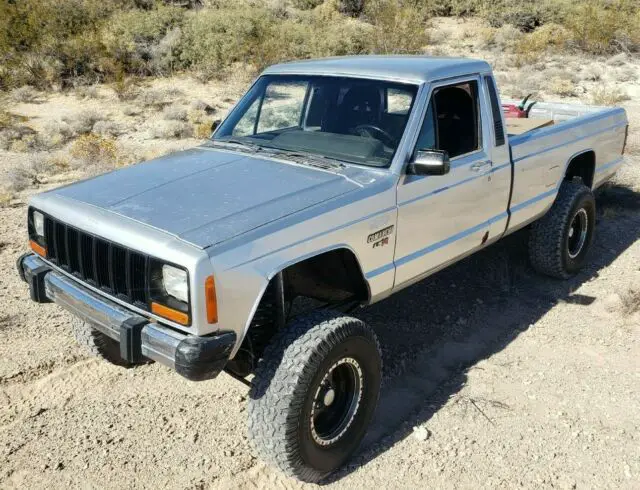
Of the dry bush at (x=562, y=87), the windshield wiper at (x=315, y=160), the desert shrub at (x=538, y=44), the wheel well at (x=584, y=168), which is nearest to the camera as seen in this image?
the windshield wiper at (x=315, y=160)

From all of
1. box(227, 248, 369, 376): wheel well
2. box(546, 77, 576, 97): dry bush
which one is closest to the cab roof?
box(227, 248, 369, 376): wheel well

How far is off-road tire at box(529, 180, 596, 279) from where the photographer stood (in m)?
5.50

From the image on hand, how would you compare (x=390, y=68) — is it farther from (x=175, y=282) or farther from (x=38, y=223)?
(x=38, y=223)

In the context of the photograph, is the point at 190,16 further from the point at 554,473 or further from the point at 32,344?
the point at 554,473

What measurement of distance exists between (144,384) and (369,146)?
2058mm

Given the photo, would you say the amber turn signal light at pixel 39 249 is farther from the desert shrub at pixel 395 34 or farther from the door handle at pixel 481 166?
the desert shrub at pixel 395 34

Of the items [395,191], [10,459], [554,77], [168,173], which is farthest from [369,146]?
[554,77]

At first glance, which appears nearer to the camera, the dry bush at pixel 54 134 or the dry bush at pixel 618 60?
the dry bush at pixel 54 134

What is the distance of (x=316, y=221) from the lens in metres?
3.23

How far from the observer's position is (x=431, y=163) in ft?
12.1

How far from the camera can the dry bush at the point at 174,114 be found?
12.9 metres

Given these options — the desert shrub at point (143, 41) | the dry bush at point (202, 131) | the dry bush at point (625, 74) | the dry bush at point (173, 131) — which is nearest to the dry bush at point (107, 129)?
the dry bush at point (173, 131)

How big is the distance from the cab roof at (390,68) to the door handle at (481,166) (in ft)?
2.01

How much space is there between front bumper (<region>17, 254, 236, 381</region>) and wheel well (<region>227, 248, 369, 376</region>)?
17.4 inches
